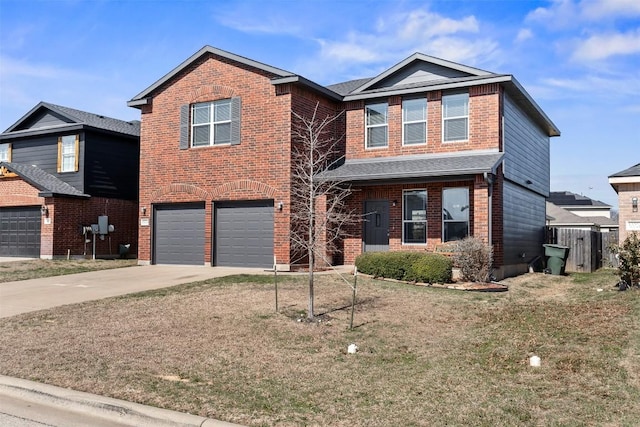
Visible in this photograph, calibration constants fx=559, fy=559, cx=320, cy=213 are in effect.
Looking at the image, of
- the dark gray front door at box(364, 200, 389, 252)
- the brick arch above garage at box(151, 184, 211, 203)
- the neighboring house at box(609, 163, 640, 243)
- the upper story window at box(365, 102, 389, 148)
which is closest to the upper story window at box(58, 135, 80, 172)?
the brick arch above garage at box(151, 184, 211, 203)

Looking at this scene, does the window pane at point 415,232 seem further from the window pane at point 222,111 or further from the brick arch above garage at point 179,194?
the window pane at point 222,111

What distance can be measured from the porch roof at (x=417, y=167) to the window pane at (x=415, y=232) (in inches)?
72.4

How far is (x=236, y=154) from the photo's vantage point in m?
18.0

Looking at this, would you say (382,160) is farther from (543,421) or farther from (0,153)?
(0,153)

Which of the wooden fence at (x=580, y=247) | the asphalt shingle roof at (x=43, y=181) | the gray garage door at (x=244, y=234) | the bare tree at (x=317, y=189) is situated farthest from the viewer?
the asphalt shingle roof at (x=43, y=181)

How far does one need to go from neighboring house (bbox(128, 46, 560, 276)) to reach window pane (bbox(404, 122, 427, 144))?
0.03m

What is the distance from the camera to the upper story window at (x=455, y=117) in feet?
56.8

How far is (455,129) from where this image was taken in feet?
57.3

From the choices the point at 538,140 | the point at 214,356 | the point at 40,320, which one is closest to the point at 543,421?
the point at 214,356

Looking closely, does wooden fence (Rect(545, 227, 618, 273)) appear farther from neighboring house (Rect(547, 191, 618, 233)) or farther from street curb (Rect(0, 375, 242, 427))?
street curb (Rect(0, 375, 242, 427))

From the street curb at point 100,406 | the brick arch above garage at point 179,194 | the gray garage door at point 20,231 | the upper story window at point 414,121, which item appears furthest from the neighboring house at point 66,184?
the street curb at point 100,406

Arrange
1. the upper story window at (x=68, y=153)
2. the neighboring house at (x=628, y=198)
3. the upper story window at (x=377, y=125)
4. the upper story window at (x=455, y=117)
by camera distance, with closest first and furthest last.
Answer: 1. the upper story window at (x=455, y=117)
2. the upper story window at (x=377, y=125)
3. the neighboring house at (x=628, y=198)
4. the upper story window at (x=68, y=153)

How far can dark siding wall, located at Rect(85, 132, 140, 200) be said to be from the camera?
23.4 m

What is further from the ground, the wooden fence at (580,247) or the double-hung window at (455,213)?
the double-hung window at (455,213)
